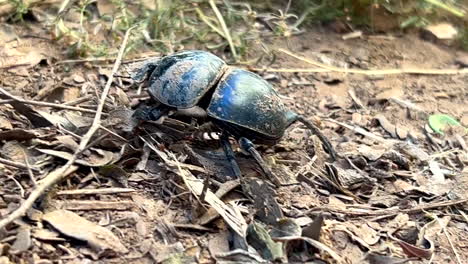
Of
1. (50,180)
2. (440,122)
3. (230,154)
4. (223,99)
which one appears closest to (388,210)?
(230,154)

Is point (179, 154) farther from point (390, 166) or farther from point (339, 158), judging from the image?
point (390, 166)

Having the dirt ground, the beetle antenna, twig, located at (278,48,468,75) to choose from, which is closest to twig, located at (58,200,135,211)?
the dirt ground

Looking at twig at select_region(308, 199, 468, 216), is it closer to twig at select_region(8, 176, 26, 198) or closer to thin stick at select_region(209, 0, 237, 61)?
twig at select_region(8, 176, 26, 198)

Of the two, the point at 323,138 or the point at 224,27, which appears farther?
the point at 224,27

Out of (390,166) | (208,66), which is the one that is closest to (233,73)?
(208,66)

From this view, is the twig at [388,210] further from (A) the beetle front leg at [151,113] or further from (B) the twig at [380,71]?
(B) the twig at [380,71]

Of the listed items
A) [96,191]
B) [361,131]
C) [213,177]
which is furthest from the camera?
[361,131]

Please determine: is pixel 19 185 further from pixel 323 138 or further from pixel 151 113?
pixel 323 138
